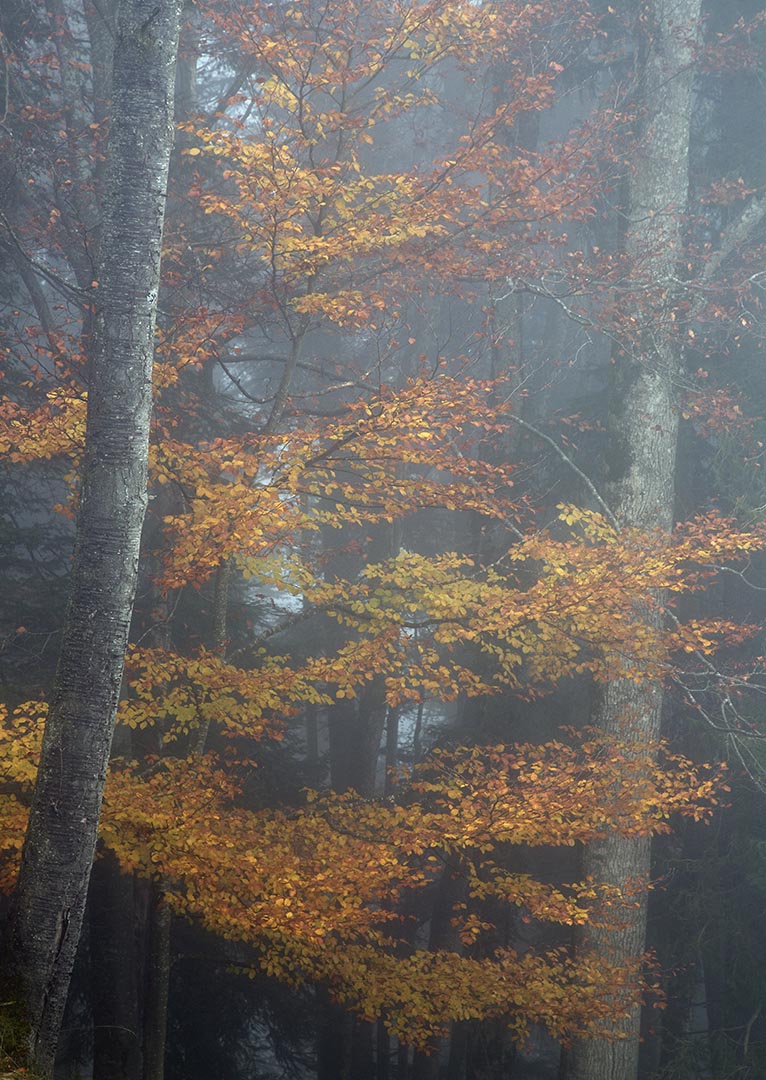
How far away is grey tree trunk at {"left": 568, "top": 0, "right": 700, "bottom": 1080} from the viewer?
10516mm

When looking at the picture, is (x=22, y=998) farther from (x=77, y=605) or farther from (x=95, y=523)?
(x=95, y=523)

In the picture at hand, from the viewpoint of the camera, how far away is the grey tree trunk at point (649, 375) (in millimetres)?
10516

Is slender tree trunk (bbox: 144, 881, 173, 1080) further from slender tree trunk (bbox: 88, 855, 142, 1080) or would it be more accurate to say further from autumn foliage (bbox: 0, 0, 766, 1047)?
slender tree trunk (bbox: 88, 855, 142, 1080)

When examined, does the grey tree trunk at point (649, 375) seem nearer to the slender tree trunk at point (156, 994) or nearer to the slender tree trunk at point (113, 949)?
the slender tree trunk at point (156, 994)

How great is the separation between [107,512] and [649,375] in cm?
765

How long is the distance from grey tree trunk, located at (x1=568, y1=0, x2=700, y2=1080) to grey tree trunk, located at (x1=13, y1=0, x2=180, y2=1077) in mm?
6709

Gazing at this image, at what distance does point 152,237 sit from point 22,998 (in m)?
4.33

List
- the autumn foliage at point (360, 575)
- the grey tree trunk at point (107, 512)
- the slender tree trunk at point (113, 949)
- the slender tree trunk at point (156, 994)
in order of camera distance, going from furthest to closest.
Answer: the slender tree trunk at point (113, 949)
the slender tree trunk at point (156, 994)
the autumn foliage at point (360, 575)
the grey tree trunk at point (107, 512)

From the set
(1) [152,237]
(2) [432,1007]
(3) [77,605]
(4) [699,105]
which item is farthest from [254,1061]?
(4) [699,105]

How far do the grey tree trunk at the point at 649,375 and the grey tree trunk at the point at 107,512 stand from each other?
264 inches

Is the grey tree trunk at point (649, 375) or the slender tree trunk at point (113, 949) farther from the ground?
the grey tree trunk at point (649, 375)

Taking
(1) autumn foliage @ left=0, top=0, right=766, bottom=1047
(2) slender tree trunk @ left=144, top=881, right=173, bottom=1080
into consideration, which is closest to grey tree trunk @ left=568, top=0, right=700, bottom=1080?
(1) autumn foliage @ left=0, top=0, right=766, bottom=1047

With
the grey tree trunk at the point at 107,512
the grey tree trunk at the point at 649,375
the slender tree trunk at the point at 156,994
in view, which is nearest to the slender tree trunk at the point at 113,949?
the slender tree trunk at the point at 156,994

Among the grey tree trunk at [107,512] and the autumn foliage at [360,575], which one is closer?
the grey tree trunk at [107,512]
